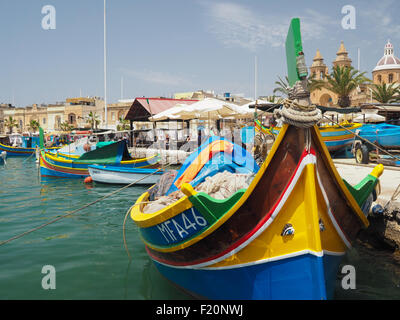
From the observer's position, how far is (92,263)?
6078 mm

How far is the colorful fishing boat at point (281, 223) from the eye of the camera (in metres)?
3.51

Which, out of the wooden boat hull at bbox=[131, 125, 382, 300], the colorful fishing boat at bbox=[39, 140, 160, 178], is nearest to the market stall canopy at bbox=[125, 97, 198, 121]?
the colorful fishing boat at bbox=[39, 140, 160, 178]

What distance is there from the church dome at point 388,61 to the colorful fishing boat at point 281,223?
64.2 meters

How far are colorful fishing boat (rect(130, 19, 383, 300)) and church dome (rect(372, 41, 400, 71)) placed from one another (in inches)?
2527

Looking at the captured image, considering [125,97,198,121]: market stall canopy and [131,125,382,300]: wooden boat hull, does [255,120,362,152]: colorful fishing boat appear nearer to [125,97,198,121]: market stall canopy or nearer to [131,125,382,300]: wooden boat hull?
[125,97,198,121]: market stall canopy

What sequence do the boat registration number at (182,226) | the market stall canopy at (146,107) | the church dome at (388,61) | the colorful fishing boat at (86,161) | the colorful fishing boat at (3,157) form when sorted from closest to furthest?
the boat registration number at (182,226) < the colorful fishing boat at (86,161) < the colorful fishing boat at (3,157) < the market stall canopy at (146,107) < the church dome at (388,61)

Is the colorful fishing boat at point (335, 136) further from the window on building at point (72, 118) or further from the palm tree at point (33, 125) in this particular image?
the palm tree at point (33, 125)

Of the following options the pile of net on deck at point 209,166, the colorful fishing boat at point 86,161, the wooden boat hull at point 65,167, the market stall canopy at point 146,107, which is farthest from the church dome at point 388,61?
the pile of net on deck at point 209,166

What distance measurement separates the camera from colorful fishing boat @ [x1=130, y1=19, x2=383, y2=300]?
11.5ft

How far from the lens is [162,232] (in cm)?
446

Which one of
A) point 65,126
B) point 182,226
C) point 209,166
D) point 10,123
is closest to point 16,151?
point 65,126

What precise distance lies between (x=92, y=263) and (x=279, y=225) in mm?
3973

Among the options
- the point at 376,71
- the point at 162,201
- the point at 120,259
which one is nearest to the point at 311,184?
the point at 162,201

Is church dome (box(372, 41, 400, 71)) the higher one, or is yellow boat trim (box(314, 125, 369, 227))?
church dome (box(372, 41, 400, 71))
